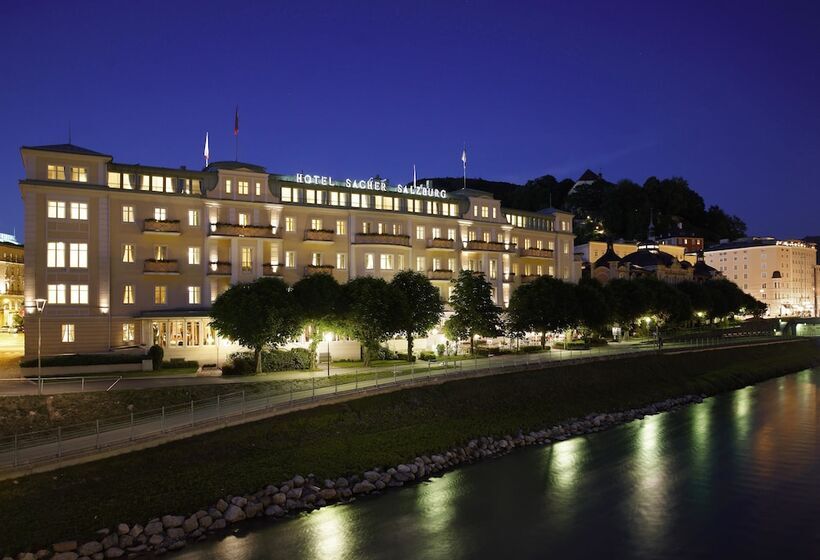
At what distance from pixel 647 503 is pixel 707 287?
345ft

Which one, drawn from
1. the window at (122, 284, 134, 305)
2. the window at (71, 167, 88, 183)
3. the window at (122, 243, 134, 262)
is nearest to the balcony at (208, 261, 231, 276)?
the window at (122, 243, 134, 262)

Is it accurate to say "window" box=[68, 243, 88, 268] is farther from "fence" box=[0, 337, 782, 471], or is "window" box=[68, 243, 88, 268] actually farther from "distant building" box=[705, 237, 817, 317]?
"distant building" box=[705, 237, 817, 317]

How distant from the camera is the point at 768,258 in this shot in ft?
628

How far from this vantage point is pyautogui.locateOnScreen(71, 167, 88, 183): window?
177ft

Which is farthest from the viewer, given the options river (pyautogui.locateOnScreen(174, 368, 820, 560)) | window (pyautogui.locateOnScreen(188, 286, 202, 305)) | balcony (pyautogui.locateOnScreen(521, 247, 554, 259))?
balcony (pyautogui.locateOnScreen(521, 247, 554, 259))

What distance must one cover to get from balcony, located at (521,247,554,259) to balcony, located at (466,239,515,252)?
133 inches

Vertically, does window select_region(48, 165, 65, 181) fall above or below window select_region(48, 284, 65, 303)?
above

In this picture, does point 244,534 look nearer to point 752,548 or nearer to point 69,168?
point 752,548

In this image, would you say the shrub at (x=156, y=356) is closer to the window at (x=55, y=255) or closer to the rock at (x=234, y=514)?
the window at (x=55, y=255)

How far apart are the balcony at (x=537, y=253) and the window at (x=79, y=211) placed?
2134 inches

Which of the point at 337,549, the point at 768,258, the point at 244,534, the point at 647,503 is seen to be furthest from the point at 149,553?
the point at 768,258

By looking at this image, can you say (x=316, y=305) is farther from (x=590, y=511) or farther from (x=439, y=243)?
(x=590, y=511)

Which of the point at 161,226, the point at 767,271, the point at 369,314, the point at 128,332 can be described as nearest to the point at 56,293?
the point at 128,332

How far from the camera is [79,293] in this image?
175 ft
